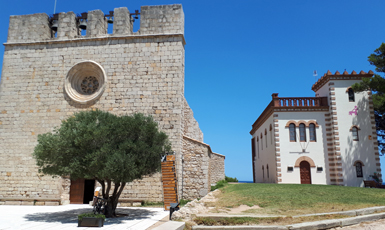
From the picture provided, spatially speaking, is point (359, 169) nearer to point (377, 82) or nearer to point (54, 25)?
point (377, 82)

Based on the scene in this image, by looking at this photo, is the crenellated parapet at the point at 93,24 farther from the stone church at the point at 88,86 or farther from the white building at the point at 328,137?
the white building at the point at 328,137

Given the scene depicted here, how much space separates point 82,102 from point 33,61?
12.9ft

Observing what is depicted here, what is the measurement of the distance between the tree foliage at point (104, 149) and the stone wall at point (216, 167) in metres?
14.6

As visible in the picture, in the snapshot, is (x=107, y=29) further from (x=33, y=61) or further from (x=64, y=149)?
(x=64, y=149)

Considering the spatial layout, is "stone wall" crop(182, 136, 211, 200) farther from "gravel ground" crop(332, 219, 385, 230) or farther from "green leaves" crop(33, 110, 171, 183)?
"gravel ground" crop(332, 219, 385, 230)

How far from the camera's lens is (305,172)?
66.4ft

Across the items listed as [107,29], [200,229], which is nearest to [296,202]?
[200,229]

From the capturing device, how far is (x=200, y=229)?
7188 millimetres

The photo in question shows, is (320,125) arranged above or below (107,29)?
below

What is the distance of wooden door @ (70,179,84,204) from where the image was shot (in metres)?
14.6

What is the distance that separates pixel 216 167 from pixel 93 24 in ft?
51.5

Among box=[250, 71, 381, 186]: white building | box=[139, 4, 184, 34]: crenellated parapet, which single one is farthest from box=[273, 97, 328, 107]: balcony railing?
box=[139, 4, 184, 34]: crenellated parapet

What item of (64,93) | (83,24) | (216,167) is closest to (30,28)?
(83,24)

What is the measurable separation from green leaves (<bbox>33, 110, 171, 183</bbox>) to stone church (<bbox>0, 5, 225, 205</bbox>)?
4071 millimetres
